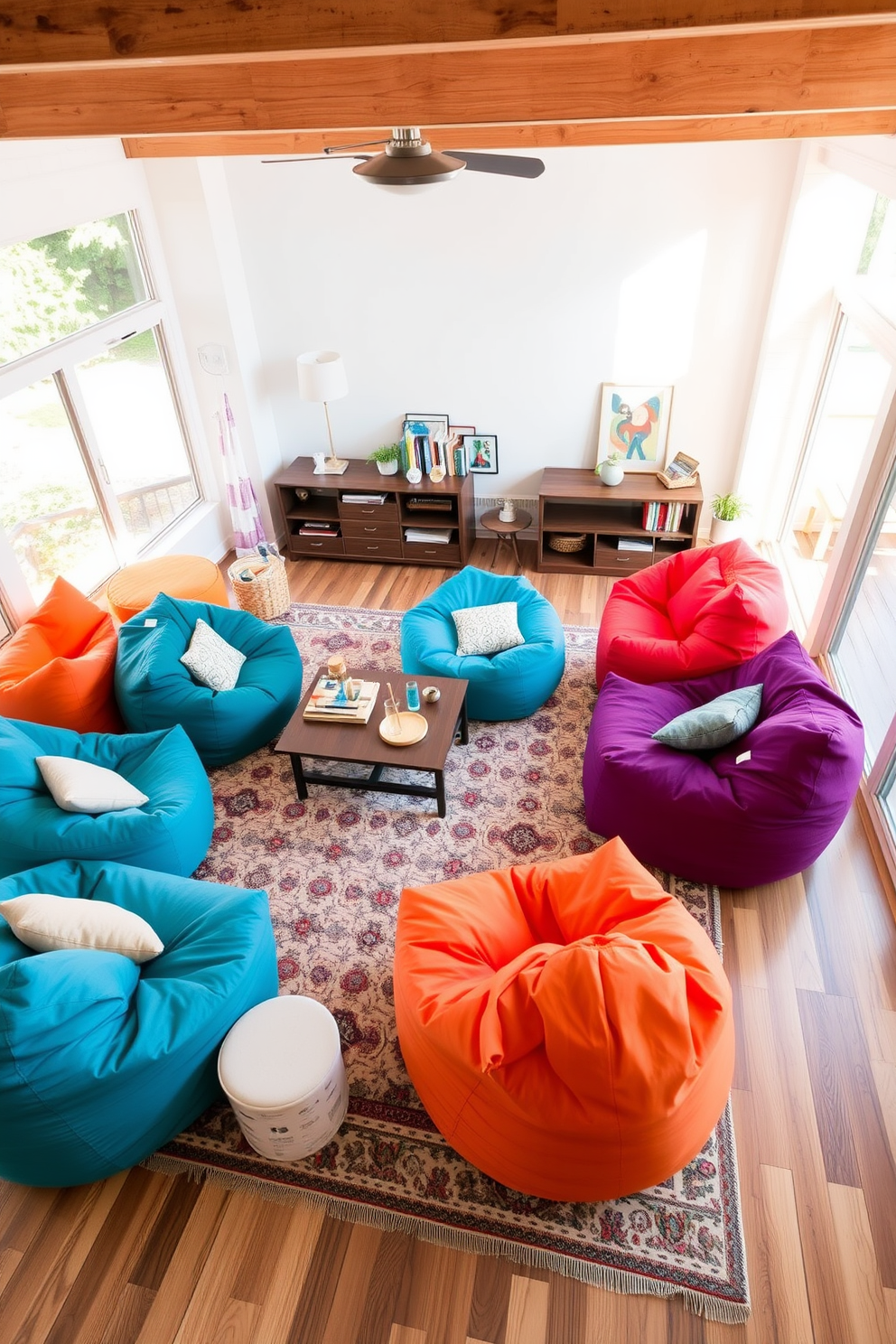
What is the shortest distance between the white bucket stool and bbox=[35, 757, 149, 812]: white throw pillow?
1.17 meters

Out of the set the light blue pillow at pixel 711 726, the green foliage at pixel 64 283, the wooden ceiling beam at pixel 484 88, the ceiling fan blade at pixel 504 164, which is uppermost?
the wooden ceiling beam at pixel 484 88

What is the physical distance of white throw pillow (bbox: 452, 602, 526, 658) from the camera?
4.37m

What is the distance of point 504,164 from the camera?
2.86m

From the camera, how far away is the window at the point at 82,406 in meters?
4.25

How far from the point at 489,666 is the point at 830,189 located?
329 centimetres

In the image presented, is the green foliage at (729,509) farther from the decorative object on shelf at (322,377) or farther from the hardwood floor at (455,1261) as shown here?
the hardwood floor at (455,1261)

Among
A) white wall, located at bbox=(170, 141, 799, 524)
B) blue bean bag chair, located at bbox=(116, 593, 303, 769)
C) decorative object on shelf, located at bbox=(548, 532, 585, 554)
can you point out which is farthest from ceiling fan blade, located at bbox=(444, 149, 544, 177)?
decorative object on shelf, located at bbox=(548, 532, 585, 554)

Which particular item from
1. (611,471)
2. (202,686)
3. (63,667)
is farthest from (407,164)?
(611,471)

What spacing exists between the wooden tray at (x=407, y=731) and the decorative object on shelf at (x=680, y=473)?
8.90 feet

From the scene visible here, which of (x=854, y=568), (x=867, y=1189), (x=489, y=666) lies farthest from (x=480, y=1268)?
(x=854, y=568)

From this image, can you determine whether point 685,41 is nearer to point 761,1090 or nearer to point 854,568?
point 854,568

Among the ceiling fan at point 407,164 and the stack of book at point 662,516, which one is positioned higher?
the ceiling fan at point 407,164

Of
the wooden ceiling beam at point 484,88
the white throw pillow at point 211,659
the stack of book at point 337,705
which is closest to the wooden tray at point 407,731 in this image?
the stack of book at point 337,705

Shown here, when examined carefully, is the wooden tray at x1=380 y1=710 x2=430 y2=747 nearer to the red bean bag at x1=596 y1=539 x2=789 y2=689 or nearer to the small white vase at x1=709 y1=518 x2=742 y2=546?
the red bean bag at x1=596 y1=539 x2=789 y2=689
